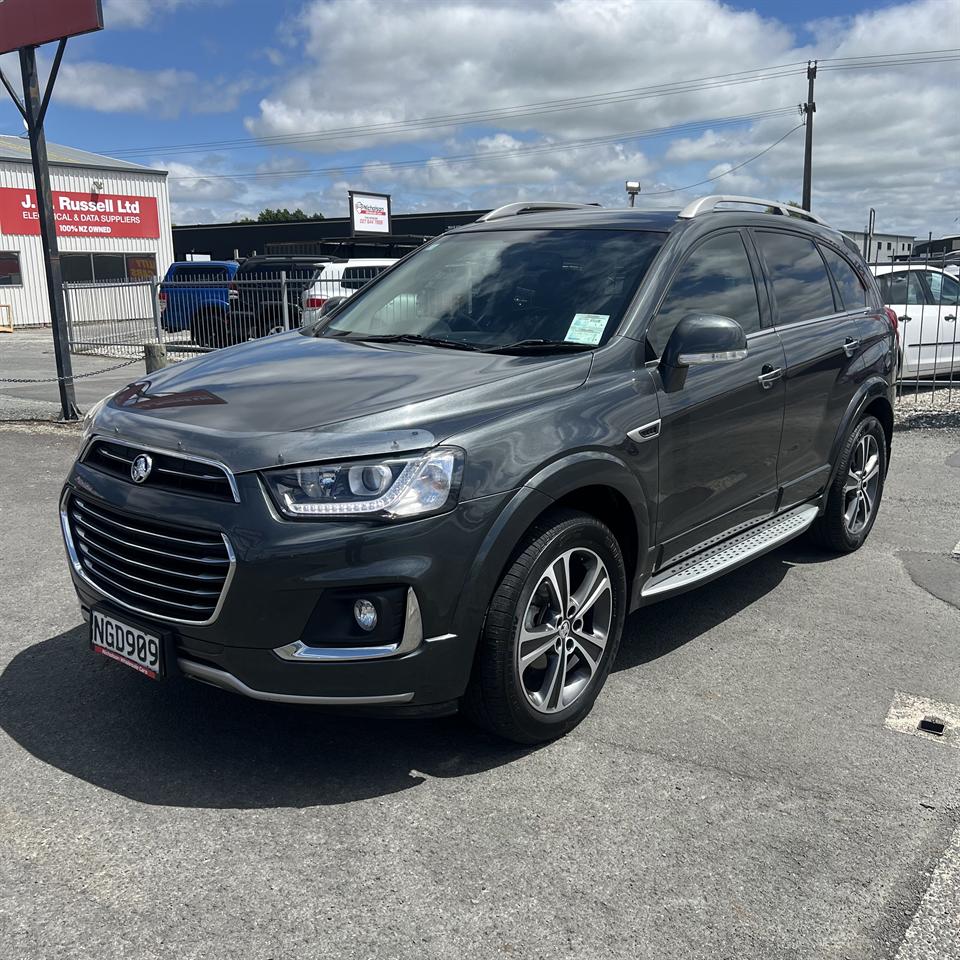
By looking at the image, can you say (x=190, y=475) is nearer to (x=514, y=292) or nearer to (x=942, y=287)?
(x=514, y=292)

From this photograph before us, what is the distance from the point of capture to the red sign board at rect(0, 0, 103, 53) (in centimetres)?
955

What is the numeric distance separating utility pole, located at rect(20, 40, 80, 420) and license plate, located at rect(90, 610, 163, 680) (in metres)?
7.64

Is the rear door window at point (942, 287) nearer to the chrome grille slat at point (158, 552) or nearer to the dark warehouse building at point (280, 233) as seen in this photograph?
the chrome grille slat at point (158, 552)

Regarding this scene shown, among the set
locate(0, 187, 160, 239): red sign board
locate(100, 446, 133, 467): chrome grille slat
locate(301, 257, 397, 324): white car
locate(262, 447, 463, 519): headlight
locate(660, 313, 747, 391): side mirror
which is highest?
locate(0, 187, 160, 239): red sign board

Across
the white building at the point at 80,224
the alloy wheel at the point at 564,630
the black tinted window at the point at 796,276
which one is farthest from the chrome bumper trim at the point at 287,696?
the white building at the point at 80,224

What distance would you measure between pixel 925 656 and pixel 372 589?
2.77 metres

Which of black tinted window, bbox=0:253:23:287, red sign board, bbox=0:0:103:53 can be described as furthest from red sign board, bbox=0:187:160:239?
red sign board, bbox=0:0:103:53

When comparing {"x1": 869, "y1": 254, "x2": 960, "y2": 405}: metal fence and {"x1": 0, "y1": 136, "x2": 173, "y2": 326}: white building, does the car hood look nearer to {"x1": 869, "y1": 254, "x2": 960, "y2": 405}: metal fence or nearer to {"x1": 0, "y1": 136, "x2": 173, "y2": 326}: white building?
{"x1": 869, "y1": 254, "x2": 960, "y2": 405}: metal fence

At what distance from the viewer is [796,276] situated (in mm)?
5035

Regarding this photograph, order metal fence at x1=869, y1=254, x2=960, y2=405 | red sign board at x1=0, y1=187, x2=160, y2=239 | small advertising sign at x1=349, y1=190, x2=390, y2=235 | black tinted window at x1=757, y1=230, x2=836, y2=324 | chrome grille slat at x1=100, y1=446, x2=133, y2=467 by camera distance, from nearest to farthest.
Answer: chrome grille slat at x1=100, y1=446, x2=133, y2=467
black tinted window at x1=757, y1=230, x2=836, y2=324
metal fence at x1=869, y1=254, x2=960, y2=405
red sign board at x1=0, y1=187, x2=160, y2=239
small advertising sign at x1=349, y1=190, x2=390, y2=235

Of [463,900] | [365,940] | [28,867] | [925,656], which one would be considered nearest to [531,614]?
[463,900]

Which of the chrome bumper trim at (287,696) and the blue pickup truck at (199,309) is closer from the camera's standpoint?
the chrome bumper trim at (287,696)

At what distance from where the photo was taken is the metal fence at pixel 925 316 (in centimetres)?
1138

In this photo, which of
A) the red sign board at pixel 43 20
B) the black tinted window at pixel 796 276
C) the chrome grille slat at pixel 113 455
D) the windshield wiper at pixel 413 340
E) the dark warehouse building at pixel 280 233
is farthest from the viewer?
the dark warehouse building at pixel 280 233
